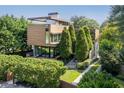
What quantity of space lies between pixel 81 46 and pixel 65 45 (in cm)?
102

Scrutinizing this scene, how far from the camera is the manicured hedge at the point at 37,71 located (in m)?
11.4

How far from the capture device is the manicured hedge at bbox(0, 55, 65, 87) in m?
11.4

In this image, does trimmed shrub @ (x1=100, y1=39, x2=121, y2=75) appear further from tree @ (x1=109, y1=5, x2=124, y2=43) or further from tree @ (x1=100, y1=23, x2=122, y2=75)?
tree @ (x1=109, y1=5, x2=124, y2=43)

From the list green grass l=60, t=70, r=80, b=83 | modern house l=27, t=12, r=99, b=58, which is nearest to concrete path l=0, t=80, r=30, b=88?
green grass l=60, t=70, r=80, b=83

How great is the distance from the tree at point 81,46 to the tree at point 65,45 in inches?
27.2

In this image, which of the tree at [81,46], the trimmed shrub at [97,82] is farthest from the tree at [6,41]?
the trimmed shrub at [97,82]

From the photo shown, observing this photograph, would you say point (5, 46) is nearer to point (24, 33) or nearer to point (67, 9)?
point (24, 33)

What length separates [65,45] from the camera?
1542 cm

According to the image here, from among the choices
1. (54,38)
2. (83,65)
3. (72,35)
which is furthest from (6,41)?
(83,65)

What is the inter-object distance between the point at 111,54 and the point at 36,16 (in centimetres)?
496

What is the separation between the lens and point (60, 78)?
1146 cm

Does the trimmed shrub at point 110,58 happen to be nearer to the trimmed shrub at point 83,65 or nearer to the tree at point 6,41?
the trimmed shrub at point 83,65

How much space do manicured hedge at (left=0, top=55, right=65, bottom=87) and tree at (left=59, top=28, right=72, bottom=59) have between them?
347 cm
